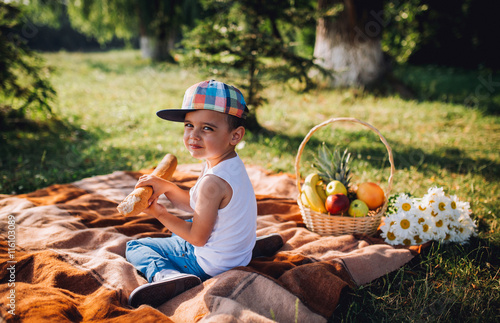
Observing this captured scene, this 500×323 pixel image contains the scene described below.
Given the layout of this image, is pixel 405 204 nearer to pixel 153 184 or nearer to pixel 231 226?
pixel 231 226

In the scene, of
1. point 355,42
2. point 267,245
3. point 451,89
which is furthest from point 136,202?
point 451,89

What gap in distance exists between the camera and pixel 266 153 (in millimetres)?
5023

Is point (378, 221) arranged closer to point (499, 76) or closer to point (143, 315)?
point (143, 315)

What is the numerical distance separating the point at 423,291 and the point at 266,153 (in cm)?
306

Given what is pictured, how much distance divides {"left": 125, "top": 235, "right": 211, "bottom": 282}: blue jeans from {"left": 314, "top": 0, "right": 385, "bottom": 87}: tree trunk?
21.1 ft

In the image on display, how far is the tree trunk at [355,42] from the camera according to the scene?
7.80 m

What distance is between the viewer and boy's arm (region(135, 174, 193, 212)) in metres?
2.04

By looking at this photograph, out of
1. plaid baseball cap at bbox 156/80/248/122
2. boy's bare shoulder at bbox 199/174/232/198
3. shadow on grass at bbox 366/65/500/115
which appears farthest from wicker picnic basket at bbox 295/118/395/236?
shadow on grass at bbox 366/65/500/115

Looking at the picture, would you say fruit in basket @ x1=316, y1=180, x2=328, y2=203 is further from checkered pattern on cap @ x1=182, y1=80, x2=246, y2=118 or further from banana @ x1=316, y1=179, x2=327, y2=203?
checkered pattern on cap @ x1=182, y1=80, x2=246, y2=118

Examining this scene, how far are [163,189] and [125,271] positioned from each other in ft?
2.02

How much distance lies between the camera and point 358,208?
2.88 metres

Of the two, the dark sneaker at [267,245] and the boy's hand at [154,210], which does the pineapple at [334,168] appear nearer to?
the dark sneaker at [267,245]

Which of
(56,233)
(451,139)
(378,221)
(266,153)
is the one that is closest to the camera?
(56,233)

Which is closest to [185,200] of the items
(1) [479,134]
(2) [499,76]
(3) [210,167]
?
(3) [210,167]
